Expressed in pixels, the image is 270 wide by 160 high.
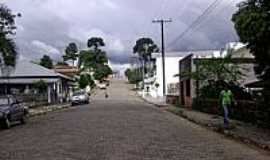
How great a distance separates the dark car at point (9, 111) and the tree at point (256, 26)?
12.0 m

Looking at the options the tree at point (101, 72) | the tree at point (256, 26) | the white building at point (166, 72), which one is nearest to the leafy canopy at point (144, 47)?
the tree at point (101, 72)

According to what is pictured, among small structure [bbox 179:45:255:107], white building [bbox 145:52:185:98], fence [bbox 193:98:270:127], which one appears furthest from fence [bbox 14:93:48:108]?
white building [bbox 145:52:185:98]

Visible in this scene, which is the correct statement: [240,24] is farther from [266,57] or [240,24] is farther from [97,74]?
[97,74]

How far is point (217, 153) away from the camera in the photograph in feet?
51.0

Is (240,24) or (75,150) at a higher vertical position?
(240,24)

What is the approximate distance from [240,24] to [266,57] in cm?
177

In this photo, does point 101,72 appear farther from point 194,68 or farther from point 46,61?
point 194,68

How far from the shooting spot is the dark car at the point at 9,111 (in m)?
27.1

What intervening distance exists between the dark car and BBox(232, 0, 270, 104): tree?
11989 mm

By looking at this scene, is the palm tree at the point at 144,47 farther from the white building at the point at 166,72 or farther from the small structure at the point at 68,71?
the white building at the point at 166,72

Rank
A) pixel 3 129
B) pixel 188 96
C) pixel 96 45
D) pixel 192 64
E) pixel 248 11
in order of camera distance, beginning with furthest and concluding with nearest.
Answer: pixel 96 45, pixel 188 96, pixel 192 64, pixel 3 129, pixel 248 11

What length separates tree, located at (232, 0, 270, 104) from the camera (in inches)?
798

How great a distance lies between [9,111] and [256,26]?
13.5 meters

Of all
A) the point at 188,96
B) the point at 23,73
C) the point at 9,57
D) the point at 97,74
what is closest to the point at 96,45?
the point at 97,74
